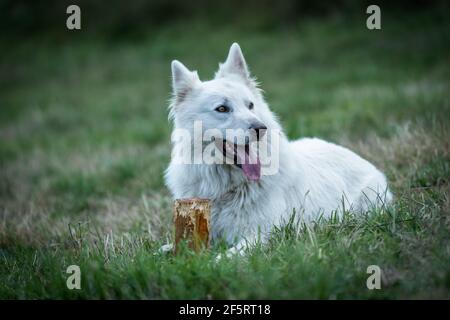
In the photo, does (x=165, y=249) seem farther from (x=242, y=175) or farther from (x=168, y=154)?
(x=168, y=154)

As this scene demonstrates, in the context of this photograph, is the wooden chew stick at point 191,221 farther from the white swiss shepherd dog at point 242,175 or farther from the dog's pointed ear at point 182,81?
the dog's pointed ear at point 182,81

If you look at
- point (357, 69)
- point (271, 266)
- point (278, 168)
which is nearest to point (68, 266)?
point (271, 266)

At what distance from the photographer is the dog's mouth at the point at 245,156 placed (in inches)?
181

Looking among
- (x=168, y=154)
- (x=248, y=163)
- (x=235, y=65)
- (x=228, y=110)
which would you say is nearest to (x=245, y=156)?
(x=248, y=163)

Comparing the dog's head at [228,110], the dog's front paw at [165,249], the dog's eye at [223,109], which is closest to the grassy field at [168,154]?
the dog's front paw at [165,249]

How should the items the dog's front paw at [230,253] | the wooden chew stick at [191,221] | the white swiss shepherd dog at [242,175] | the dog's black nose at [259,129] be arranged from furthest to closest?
the white swiss shepherd dog at [242,175] → the dog's black nose at [259,129] → the wooden chew stick at [191,221] → the dog's front paw at [230,253]

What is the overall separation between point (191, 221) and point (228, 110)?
1.04 metres

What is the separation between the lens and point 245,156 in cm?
460

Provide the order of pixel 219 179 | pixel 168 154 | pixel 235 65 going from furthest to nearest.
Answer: pixel 168 154 < pixel 235 65 < pixel 219 179

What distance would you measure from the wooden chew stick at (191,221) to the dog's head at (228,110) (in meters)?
0.66

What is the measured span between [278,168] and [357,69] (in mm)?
10126

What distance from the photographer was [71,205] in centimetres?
741

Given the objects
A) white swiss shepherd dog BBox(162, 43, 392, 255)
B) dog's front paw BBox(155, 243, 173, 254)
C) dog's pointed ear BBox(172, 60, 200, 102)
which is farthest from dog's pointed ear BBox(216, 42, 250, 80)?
dog's front paw BBox(155, 243, 173, 254)
